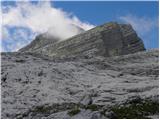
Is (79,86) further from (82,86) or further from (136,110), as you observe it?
(136,110)

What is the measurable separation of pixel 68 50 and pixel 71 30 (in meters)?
25.6

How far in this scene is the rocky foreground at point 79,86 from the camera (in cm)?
4012

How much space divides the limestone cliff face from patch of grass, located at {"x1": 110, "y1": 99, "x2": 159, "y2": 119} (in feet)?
104

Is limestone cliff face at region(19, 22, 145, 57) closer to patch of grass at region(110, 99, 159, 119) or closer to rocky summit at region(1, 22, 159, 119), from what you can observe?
rocky summit at region(1, 22, 159, 119)

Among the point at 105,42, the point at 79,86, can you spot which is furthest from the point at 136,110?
the point at 105,42

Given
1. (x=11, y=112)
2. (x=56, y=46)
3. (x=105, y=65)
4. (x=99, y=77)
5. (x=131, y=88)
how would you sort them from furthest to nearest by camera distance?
(x=56, y=46) < (x=105, y=65) < (x=99, y=77) < (x=131, y=88) < (x=11, y=112)

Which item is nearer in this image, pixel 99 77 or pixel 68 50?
pixel 99 77

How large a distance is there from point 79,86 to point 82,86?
317mm

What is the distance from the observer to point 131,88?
1980 inches

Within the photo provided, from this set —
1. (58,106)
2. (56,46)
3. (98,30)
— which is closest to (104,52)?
(98,30)

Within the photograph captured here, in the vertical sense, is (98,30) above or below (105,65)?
above

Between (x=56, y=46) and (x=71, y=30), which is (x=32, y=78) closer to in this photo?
(x=56, y=46)

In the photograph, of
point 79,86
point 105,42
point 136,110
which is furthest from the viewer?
point 105,42

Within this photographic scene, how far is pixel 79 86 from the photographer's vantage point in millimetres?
51625
